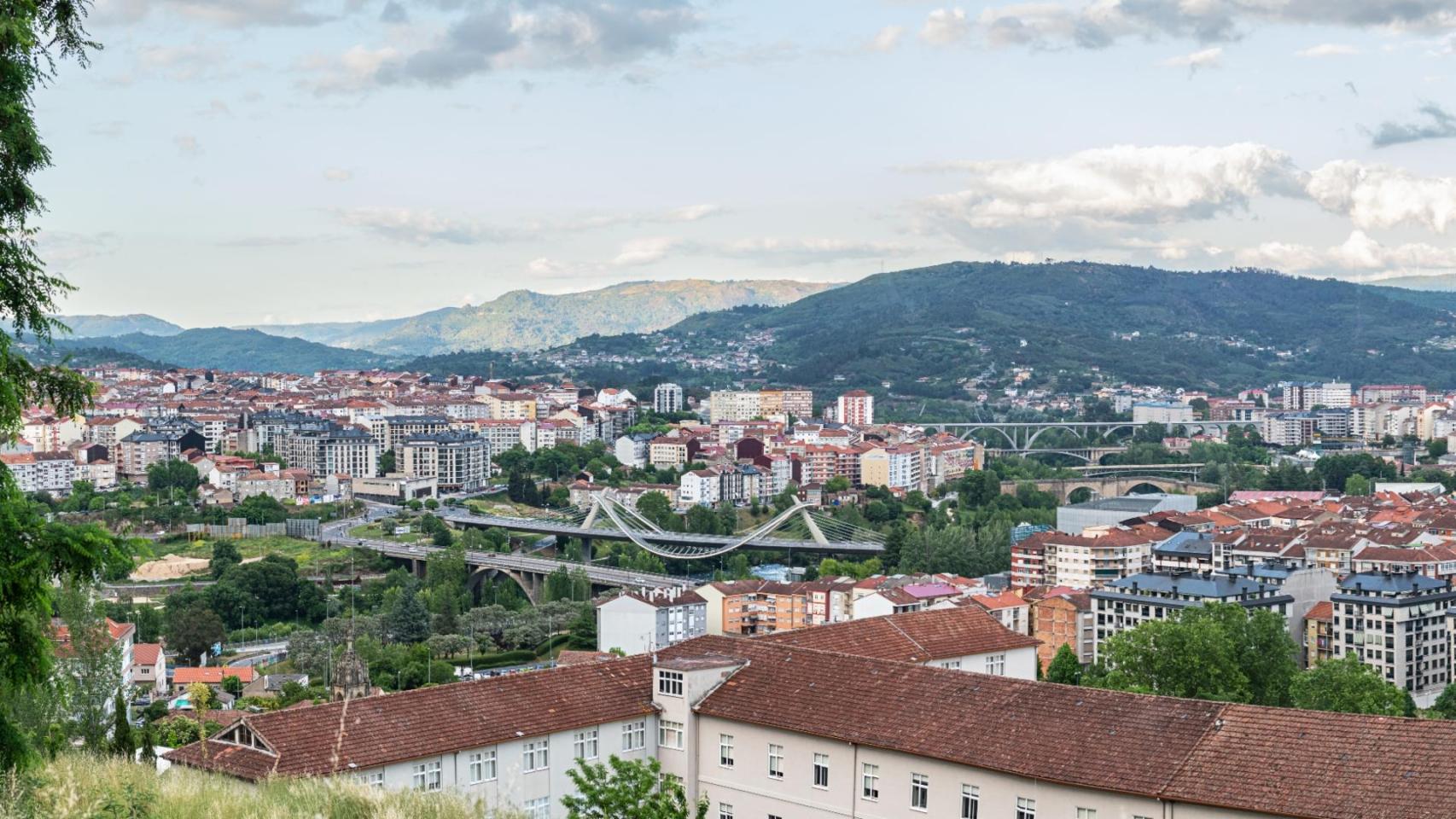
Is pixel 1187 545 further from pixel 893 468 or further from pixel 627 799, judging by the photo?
pixel 627 799

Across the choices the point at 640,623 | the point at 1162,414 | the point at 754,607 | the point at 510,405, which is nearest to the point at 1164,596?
the point at 754,607

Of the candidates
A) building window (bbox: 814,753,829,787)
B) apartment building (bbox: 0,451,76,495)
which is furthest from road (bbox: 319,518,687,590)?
building window (bbox: 814,753,829,787)

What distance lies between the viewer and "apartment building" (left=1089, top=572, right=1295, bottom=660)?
29156mm

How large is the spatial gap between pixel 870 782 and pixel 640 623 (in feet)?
61.7

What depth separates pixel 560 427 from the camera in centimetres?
6844

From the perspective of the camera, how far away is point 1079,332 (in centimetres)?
12000

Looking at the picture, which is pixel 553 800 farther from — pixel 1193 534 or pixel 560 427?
pixel 560 427

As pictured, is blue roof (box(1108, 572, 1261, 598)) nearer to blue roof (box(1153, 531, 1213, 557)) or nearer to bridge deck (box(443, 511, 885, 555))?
blue roof (box(1153, 531, 1213, 557))

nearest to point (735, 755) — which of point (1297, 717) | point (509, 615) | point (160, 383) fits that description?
point (1297, 717)

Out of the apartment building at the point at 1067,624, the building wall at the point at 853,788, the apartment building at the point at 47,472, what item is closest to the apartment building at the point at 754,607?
the apartment building at the point at 1067,624

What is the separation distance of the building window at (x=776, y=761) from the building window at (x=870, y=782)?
0.68 m

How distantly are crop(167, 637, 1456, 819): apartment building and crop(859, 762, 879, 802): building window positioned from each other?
0.5 inches

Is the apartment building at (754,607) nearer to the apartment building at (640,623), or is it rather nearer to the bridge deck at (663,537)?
the apartment building at (640,623)

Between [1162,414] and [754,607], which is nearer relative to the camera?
[754,607]
